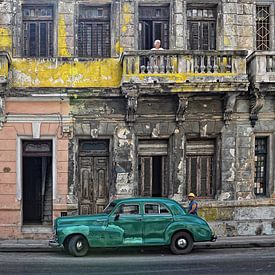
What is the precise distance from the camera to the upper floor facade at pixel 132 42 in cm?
1451

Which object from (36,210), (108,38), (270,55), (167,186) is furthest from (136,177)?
(270,55)

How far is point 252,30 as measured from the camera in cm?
1566

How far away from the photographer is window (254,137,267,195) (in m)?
15.9

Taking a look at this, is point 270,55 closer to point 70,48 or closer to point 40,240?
point 70,48

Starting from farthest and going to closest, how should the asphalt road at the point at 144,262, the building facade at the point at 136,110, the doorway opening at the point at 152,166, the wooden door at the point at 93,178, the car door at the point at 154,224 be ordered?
the doorway opening at the point at 152,166 → the wooden door at the point at 93,178 → the building facade at the point at 136,110 → the car door at the point at 154,224 → the asphalt road at the point at 144,262

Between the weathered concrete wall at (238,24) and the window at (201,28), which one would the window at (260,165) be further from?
the window at (201,28)

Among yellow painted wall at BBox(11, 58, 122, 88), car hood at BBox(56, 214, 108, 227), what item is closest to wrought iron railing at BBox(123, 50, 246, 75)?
yellow painted wall at BBox(11, 58, 122, 88)

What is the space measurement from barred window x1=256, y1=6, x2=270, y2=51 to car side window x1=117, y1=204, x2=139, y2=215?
7.12m

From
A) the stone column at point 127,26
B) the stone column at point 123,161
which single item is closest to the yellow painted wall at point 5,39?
the stone column at point 127,26

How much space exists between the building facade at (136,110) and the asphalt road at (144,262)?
2482mm

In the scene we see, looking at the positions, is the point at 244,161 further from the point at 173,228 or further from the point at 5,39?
the point at 5,39

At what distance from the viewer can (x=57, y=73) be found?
1499cm

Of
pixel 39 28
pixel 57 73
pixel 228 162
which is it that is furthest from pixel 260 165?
pixel 39 28

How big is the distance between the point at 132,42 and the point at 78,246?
6664 mm
